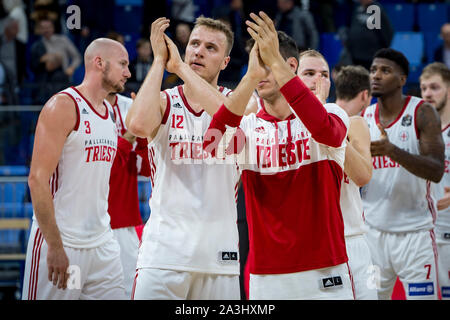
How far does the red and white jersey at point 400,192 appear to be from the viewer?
5902mm

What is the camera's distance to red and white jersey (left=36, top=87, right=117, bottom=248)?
15.2 feet

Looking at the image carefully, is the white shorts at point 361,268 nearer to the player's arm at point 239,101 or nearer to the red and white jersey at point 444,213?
the player's arm at point 239,101

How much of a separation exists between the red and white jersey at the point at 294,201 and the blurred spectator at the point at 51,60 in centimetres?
603

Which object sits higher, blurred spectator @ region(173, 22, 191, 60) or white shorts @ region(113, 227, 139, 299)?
blurred spectator @ region(173, 22, 191, 60)

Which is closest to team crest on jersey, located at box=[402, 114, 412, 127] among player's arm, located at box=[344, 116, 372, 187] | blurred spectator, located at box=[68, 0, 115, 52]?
player's arm, located at box=[344, 116, 372, 187]

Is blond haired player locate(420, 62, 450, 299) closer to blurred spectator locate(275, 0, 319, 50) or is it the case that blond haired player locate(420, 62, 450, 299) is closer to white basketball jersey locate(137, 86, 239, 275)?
blurred spectator locate(275, 0, 319, 50)

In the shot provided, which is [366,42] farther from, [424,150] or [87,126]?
[87,126]

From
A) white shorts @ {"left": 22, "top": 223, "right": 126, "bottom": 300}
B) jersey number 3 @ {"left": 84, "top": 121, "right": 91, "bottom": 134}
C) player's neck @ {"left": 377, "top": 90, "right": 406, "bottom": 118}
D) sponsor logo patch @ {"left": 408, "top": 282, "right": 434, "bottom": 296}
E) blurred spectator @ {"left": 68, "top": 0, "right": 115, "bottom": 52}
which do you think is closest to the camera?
white shorts @ {"left": 22, "top": 223, "right": 126, "bottom": 300}

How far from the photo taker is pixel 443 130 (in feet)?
23.6

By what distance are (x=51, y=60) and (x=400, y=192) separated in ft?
19.6

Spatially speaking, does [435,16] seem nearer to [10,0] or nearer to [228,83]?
[228,83]

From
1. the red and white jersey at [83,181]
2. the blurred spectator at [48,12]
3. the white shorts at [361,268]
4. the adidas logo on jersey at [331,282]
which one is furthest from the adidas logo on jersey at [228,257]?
the blurred spectator at [48,12]

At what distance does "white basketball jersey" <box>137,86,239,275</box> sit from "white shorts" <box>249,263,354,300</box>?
277 millimetres

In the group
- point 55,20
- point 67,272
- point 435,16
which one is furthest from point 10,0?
point 67,272
